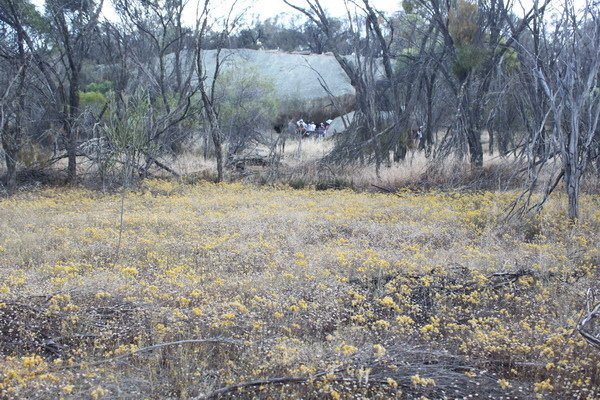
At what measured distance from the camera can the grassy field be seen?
4.09 metres

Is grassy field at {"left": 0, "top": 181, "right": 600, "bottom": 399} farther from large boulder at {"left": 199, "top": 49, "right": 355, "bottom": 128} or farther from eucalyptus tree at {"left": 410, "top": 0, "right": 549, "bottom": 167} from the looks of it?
large boulder at {"left": 199, "top": 49, "right": 355, "bottom": 128}

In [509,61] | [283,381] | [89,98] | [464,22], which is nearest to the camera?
[283,381]

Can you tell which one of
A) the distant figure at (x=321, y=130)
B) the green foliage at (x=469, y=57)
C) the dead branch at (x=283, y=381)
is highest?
the green foliage at (x=469, y=57)

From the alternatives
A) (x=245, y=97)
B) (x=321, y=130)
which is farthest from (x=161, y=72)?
(x=321, y=130)

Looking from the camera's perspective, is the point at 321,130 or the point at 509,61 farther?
the point at 321,130

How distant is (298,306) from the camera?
527 cm

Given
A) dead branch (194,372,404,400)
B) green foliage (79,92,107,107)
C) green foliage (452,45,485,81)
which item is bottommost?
dead branch (194,372,404,400)

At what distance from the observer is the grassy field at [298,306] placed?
13.4 feet

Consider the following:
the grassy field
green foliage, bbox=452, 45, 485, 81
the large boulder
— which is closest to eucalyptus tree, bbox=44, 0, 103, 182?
the grassy field

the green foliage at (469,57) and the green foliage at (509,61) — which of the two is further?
the green foliage at (509,61)

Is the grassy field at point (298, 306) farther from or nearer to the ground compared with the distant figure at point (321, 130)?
nearer to the ground

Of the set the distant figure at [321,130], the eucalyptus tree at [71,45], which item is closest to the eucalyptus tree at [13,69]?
the eucalyptus tree at [71,45]

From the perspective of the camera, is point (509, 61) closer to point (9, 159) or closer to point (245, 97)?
point (245, 97)

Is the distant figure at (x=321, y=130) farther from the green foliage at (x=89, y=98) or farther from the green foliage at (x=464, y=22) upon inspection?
the green foliage at (x=464, y=22)
